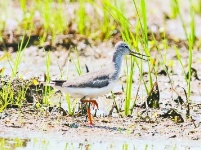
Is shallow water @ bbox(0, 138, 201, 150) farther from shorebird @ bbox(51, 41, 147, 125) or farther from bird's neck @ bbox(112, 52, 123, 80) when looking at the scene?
bird's neck @ bbox(112, 52, 123, 80)

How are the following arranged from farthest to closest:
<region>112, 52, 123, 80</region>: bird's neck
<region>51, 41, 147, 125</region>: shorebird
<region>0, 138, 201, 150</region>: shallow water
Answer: <region>112, 52, 123, 80</region>: bird's neck
<region>51, 41, 147, 125</region>: shorebird
<region>0, 138, 201, 150</region>: shallow water

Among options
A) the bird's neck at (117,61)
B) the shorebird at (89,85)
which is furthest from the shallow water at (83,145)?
the bird's neck at (117,61)

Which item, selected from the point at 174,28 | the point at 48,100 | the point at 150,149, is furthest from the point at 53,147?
the point at 174,28

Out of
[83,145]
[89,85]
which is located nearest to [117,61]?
[89,85]

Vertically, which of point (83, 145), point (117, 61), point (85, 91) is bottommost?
point (83, 145)

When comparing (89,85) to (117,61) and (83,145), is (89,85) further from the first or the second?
(83,145)

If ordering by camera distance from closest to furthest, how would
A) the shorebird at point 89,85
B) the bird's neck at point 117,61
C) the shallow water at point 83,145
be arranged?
1. the shallow water at point 83,145
2. the shorebird at point 89,85
3. the bird's neck at point 117,61

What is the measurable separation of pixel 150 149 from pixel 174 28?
6.69 metres

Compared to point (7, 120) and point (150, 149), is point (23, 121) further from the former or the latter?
point (150, 149)

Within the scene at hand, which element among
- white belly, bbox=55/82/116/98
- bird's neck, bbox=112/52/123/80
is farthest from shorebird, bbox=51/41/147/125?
bird's neck, bbox=112/52/123/80

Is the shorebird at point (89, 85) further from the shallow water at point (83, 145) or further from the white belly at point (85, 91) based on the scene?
the shallow water at point (83, 145)

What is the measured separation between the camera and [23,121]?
28.2ft

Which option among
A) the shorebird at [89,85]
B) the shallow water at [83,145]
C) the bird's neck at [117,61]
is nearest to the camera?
the shallow water at [83,145]

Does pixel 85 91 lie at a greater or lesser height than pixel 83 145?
greater
